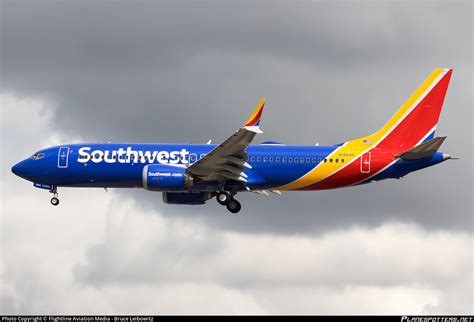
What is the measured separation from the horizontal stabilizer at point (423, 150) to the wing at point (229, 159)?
489 inches

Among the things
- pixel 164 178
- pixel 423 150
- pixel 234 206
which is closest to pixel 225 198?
pixel 234 206

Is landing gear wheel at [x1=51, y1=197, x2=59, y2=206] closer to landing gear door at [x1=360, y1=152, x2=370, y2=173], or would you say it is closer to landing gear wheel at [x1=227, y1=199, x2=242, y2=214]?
landing gear wheel at [x1=227, y1=199, x2=242, y2=214]

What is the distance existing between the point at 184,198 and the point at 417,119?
2035 centimetres

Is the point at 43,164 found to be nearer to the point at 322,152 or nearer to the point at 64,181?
the point at 64,181

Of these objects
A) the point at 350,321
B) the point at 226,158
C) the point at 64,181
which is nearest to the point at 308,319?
the point at 350,321

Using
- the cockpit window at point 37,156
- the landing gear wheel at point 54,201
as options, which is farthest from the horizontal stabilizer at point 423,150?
the cockpit window at point 37,156

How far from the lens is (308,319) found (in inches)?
2724

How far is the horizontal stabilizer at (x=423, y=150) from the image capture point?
99.1m

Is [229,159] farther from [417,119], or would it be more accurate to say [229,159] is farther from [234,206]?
[417,119]

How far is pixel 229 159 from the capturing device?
9988 cm

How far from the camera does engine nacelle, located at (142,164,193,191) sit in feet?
326

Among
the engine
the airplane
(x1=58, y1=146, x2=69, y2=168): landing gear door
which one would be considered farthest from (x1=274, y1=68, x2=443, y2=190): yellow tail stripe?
(x1=58, y1=146, x2=69, y2=168): landing gear door

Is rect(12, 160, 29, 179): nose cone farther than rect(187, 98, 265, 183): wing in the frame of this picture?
Yes

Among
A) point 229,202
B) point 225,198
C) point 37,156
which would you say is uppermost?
point 37,156
